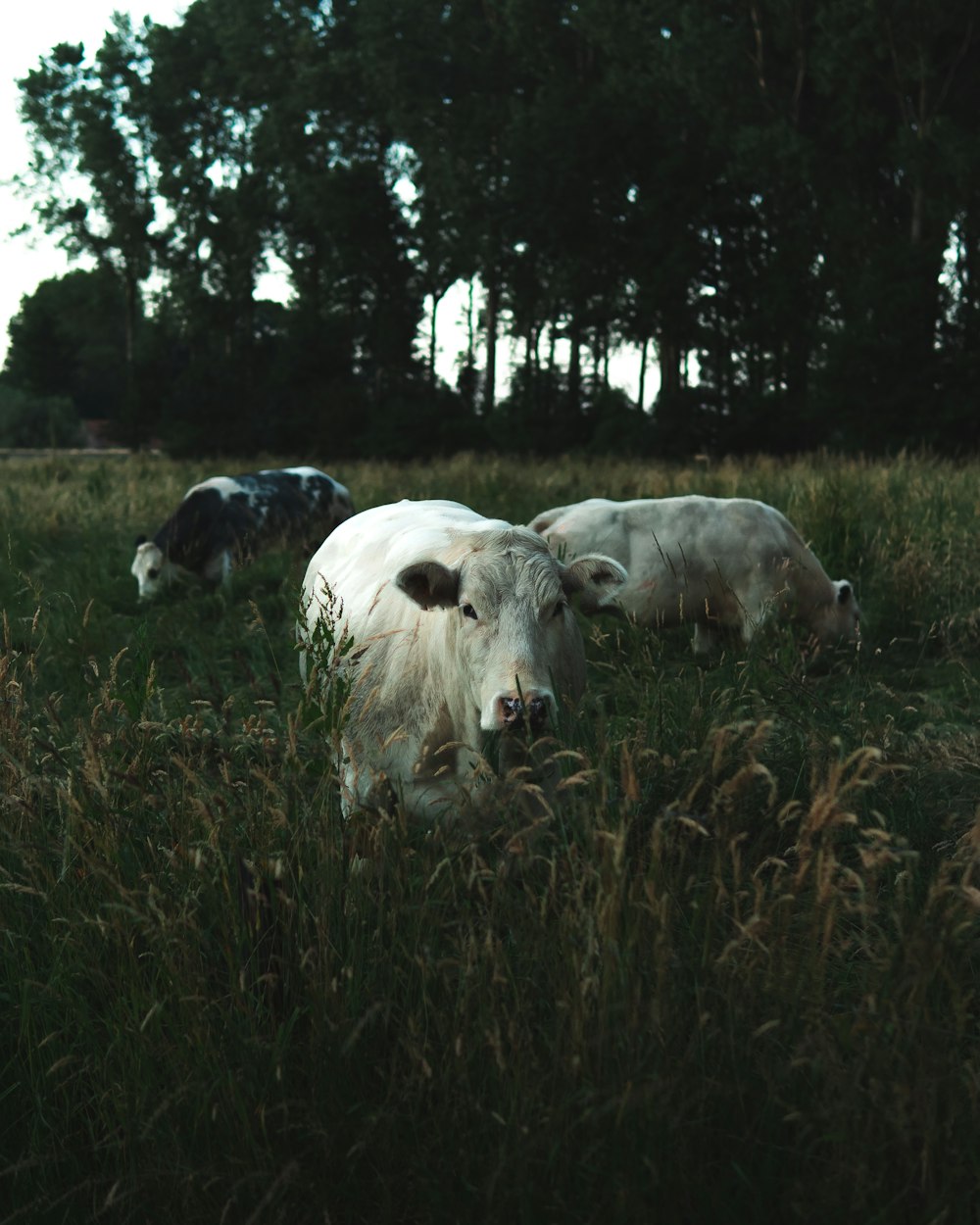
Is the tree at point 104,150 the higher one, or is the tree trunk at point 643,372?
the tree at point 104,150

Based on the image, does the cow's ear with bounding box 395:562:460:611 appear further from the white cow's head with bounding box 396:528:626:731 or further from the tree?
the tree

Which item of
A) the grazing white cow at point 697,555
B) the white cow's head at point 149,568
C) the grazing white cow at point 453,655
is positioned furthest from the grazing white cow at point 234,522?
the grazing white cow at point 453,655

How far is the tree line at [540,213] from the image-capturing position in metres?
24.4

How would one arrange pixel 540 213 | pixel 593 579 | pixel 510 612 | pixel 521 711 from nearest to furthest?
pixel 521 711 < pixel 510 612 < pixel 593 579 < pixel 540 213

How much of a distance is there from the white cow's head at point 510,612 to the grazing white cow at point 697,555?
311cm

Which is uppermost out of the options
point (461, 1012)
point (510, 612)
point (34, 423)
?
point (34, 423)

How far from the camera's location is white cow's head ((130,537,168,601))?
986cm

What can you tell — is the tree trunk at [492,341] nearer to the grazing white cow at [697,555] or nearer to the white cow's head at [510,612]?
the grazing white cow at [697,555]

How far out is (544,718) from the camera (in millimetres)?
3068

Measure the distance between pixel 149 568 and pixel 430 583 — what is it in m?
7.10

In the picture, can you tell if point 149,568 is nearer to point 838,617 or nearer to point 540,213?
point 838,617

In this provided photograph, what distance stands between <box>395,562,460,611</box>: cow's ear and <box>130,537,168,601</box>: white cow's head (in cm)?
674

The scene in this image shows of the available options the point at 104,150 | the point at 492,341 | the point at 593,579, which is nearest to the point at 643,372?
the point at 492,341

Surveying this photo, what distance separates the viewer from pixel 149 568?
10023 millimetres
